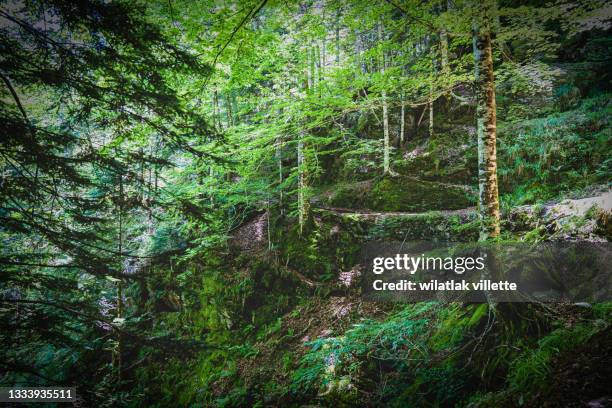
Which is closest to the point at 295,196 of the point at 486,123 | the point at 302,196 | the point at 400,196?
the point at 302,196

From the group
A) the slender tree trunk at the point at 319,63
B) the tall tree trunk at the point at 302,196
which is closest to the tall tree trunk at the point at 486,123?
the slender tree trunk at the point at 319,63

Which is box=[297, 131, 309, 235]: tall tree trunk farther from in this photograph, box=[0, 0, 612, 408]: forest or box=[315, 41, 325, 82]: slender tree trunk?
box=[315, 41, 325, 82]: slender tree trunk

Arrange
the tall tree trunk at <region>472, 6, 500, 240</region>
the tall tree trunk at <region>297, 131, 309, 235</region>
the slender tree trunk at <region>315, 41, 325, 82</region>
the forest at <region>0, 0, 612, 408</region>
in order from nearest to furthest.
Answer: the forest at <region>0, 0, 612, 408</region> < the tall tree trunk at <region>472, 6, 500, 240</region> < the slender tree trunk at <region>315, 41, 325, 82</region> < the tall tree trunk at <region>297, 131, 309, 235</region>

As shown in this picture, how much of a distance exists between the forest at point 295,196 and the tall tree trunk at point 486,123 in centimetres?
3

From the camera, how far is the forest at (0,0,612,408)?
10.0 ft

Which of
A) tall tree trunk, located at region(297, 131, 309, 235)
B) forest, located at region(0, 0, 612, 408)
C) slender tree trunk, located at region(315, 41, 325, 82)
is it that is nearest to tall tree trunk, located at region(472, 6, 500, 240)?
forest, located at region(0, 0, 612, 408)

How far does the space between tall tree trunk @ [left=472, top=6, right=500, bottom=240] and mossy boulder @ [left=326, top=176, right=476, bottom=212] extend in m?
2.61

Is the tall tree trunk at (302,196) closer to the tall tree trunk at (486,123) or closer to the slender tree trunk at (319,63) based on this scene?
the slender tree trunk at (319,63)

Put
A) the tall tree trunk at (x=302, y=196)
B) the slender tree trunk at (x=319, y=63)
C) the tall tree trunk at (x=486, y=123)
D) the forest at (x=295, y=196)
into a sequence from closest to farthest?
the forest at (x=295, y=196)
the tall tree trunk at (x=486, y=123)
the slender tree trunk at (x=319, y=63)
the tall tree trunk at (x=302, y=196)

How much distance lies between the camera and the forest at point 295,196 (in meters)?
3.06

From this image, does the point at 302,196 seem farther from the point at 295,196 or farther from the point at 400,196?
the point at 400,196

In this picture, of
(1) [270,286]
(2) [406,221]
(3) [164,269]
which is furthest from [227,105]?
(2) [406,221]

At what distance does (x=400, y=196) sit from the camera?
23.8 feet

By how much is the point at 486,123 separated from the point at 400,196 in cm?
348
